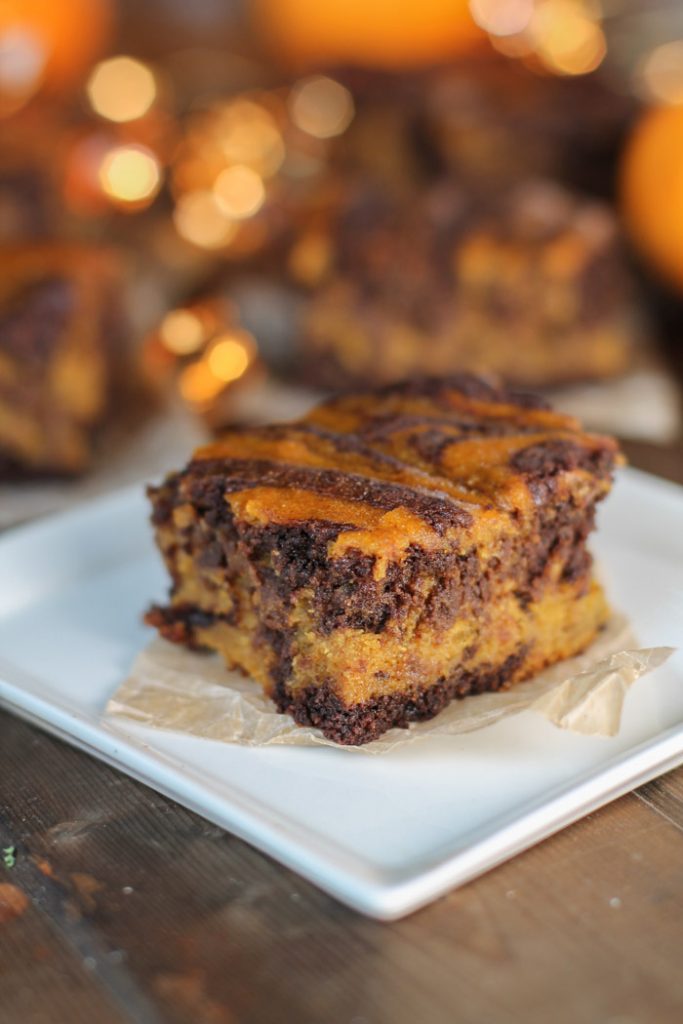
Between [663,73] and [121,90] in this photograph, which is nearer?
[121,90]

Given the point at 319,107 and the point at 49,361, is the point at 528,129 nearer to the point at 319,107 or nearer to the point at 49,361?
the point at 319,107

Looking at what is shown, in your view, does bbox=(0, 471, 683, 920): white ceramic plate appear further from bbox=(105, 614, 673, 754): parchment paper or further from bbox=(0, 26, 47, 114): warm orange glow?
bbox=(0, 26, 47, 114): warm orange glow

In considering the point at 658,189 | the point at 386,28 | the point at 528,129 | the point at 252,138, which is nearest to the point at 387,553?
the point at 658,189

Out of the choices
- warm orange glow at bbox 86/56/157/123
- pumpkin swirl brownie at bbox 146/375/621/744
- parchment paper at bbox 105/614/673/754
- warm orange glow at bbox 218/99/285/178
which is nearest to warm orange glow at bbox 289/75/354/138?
warm orange glow at bbox 218/99/285/178

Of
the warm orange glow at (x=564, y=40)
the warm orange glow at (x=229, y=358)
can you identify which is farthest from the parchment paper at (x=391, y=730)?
the warm orange glow at (x=564, y=40)

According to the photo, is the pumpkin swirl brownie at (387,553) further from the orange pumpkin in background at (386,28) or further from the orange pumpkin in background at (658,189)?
the orange pumpkin in background at (386,28)

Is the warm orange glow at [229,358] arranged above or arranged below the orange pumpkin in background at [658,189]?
below

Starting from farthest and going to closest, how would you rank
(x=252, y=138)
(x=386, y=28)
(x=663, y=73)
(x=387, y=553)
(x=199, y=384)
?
1. (x=386, y=28)
2. (x=663, y=73)
3. (x=252, y=138)
4. (x=199, y=384)
5. (x=387, y=553)
